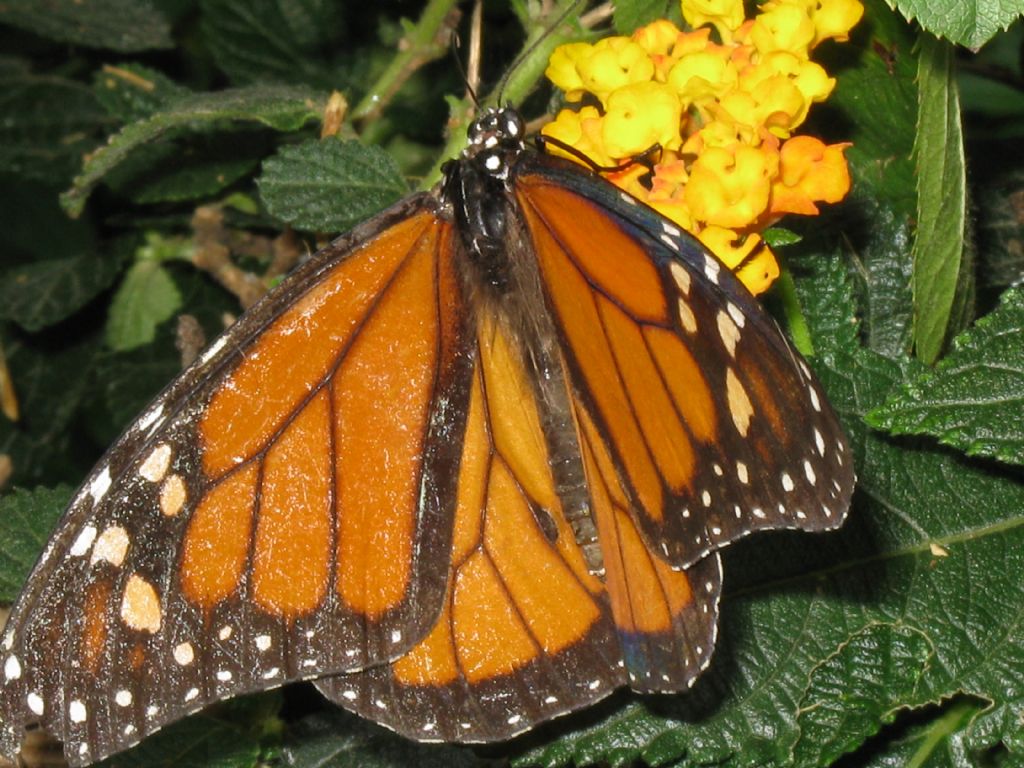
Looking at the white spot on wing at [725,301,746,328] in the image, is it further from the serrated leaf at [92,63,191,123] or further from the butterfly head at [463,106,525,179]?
the serrated leaf at [92,63,191,123]

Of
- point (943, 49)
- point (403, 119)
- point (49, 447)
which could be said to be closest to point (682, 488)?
point (943, 49)

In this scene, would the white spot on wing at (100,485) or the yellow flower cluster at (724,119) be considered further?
the yellow flower cluster at (724,119)

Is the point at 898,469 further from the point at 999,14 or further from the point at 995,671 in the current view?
the point at 999,14

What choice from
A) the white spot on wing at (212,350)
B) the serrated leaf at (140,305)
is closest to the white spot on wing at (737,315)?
the white spot on wing at (212,350)

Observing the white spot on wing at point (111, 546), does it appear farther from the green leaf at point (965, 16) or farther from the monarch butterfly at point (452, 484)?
the green leaf at point (965, 16)

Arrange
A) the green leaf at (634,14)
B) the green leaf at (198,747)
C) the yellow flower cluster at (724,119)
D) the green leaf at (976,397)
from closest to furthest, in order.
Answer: the yellow flower cluster at (724,119)
the green leaf at (976,397)
the green leaf at (634,14)
the green leaf at (198,747)

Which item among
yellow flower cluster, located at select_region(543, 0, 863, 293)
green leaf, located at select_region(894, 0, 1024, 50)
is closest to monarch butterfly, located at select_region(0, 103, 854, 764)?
yellow flower cluster, located at select_region(543, 0, 863, 293)

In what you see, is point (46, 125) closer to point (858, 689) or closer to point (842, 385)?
point (842, 385)

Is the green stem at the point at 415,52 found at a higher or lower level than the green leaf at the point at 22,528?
higher
